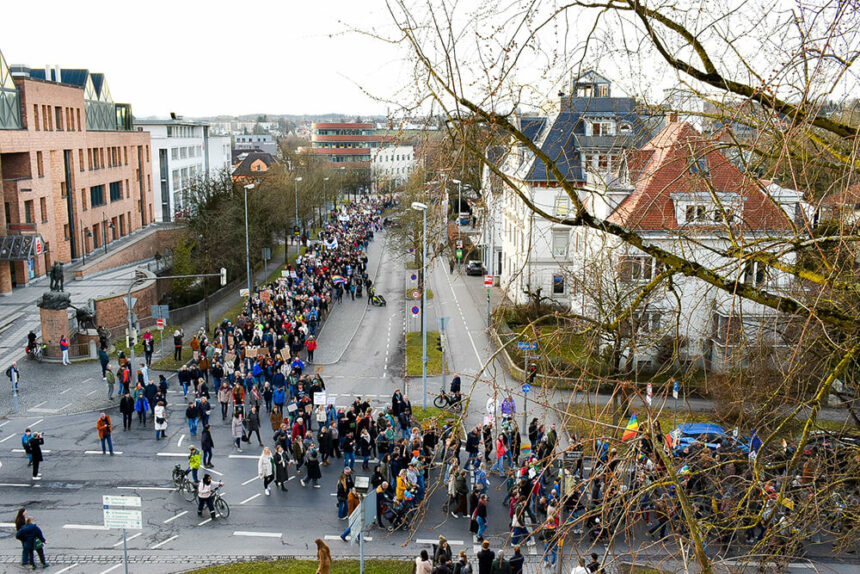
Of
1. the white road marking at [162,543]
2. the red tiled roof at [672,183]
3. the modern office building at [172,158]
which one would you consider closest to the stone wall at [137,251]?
the modern office building at [172,158]

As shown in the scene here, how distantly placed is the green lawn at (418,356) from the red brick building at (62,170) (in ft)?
75.9

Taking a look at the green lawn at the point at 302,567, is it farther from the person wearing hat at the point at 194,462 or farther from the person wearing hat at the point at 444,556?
the person wearing hat at the point at 194,462

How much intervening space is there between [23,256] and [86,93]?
72.3 feet

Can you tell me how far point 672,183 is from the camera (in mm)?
5449

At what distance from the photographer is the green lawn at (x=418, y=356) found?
34.4m

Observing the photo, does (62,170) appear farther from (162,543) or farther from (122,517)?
(122,517)

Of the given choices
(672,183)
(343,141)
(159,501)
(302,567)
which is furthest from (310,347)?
(343,141)

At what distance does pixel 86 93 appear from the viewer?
6325cm

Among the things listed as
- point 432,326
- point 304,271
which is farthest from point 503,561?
point 304,271

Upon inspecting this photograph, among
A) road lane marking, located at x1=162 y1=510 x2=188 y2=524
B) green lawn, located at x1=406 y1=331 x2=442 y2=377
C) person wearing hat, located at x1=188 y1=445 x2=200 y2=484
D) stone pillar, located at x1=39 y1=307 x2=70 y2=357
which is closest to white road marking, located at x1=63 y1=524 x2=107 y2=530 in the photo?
road lane marking, located at x1=162 y1=510 x2=188 y2=524

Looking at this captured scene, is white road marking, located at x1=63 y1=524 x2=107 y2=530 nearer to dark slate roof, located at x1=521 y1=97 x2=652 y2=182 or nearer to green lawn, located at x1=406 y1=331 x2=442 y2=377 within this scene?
dark slate roof, located at x1=521 y1=97 x2=652 y2=182

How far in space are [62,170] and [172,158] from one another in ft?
113

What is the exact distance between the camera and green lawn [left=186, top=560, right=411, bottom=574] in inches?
650

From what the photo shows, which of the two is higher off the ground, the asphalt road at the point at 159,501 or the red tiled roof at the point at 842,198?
the red tiled roof at the point at 842,198
